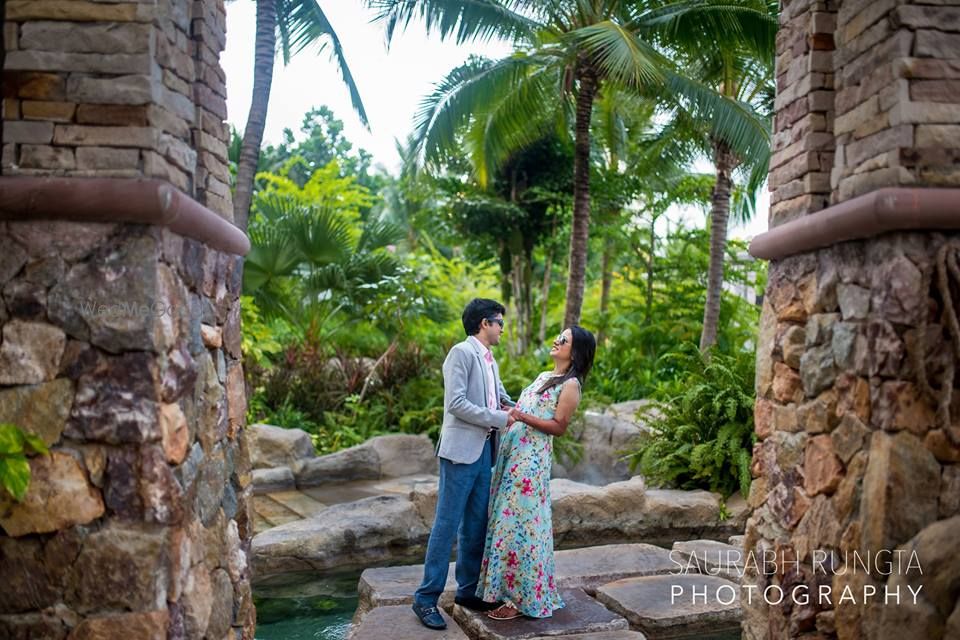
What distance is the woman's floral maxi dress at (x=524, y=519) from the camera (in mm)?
4594

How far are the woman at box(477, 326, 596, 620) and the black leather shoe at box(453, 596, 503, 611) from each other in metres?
0.04

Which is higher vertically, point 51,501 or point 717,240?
point 717,240

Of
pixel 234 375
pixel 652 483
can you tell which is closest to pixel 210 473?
pixel 234 375

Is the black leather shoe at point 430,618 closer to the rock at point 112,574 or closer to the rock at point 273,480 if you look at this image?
the rock at point 112,574

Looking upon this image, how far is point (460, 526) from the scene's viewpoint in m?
4.75

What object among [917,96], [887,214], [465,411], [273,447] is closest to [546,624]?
[465,411]

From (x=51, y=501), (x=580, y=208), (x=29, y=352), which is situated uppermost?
(x=580, y=208)

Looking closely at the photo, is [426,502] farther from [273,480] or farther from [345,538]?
[273,480]

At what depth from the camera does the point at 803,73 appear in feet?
12.2

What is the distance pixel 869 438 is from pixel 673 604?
7.68 ft

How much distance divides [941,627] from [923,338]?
1026 millimetres

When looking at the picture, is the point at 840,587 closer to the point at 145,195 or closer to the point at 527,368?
the point at 145,195

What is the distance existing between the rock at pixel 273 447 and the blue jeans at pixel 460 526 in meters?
4.99

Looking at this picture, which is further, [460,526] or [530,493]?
[460,526]
